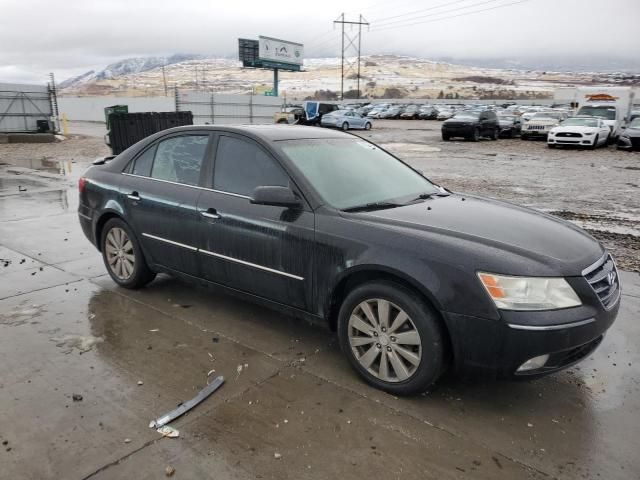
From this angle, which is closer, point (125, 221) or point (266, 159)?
point (266, 159)

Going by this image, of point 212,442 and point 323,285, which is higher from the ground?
point 323,285

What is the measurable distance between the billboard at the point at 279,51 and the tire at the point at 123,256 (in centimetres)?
5835

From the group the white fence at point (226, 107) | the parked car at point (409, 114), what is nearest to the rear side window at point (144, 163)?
the white fence at point (226, 107)

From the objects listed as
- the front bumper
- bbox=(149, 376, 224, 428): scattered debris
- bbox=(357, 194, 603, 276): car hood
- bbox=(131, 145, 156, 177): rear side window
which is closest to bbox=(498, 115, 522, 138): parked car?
bbox=(131, 145, 156, 177): rear side window

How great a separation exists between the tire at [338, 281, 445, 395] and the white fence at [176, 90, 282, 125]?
80.6 ft

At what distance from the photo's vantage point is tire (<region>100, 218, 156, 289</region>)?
492cm

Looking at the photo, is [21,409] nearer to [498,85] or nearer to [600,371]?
[600,371]

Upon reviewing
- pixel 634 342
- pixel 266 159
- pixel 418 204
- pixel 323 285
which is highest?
pixel 266 159

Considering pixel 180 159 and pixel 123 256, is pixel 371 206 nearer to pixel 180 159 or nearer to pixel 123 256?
pixel 180 159

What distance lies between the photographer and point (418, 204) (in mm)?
3850

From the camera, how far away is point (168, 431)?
2.93 m

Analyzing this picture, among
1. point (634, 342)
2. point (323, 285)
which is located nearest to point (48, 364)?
point (323, 285)

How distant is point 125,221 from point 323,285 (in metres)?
2.37

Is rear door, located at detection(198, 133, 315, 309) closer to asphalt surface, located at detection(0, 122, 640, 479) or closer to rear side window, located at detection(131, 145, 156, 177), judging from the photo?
asphalt surface, located at detection(0, 122, 640, 479)
